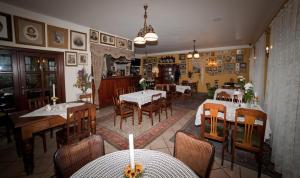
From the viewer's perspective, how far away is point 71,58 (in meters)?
4.73

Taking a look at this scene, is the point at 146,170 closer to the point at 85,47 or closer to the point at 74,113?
the point at 74,113

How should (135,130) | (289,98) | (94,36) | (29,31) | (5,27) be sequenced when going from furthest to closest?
(94,36), (135,130), (29,31), (5,27), (289,98)

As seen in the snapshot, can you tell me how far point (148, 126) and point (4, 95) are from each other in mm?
3642

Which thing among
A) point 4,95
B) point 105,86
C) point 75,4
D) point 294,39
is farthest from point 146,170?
point 105,86

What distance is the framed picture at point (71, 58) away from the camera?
4629 mm

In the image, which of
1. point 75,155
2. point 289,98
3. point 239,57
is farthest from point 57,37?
point 239,57

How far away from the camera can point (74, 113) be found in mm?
2393

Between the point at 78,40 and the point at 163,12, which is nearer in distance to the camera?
the point at 163,12

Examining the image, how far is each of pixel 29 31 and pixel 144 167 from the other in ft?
14.8

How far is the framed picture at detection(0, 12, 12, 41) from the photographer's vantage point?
3303 millimetres

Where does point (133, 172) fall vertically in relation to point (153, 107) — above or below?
above

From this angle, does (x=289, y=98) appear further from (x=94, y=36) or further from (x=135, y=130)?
(x=94, y=36)

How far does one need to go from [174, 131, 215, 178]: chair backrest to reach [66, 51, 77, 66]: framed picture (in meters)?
4.43

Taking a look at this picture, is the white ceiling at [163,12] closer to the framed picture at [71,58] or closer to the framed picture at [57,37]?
the framed picture at [57,37]
